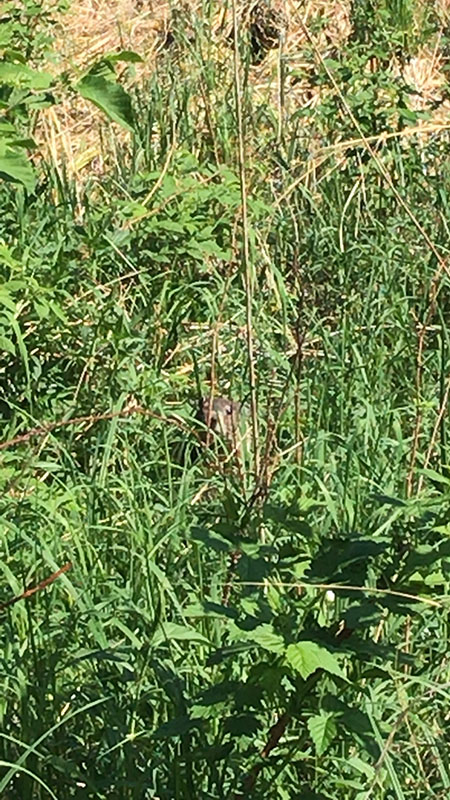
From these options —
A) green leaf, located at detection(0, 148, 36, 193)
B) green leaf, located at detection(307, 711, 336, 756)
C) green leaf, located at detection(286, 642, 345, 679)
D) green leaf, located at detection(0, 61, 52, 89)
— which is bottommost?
green leaf, located at detection(307, 711, 336, 756)

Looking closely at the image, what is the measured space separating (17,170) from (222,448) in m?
1.24

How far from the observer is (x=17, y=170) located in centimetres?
292

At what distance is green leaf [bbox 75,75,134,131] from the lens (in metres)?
3.04

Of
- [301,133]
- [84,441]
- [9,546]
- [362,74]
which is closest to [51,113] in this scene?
[301,133]

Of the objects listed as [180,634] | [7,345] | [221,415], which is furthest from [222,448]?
[180,634]

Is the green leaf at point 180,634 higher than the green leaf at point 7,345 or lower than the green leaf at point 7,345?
higher

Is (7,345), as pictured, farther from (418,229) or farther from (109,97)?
(418,229)

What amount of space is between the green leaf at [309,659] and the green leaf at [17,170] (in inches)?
49.4

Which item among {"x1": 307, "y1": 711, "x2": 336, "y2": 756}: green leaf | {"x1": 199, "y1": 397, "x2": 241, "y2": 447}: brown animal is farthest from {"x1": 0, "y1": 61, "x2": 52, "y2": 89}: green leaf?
{"x1": 307, "y1": 711, "x2": 336, "y2": 756}: green leaf

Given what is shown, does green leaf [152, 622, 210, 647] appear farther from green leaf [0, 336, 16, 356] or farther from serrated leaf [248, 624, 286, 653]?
green leaf [0, 336, 16, 356]

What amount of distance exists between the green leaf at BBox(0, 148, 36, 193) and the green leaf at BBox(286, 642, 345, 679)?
126 cm

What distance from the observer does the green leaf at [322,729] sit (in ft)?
6.91

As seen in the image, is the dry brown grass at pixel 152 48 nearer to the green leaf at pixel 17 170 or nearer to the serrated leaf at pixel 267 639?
the green leaf at pixel 17 170

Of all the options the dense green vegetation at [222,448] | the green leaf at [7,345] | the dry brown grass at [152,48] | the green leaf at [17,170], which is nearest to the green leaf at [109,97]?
the dense green vegetation at [222,448]
